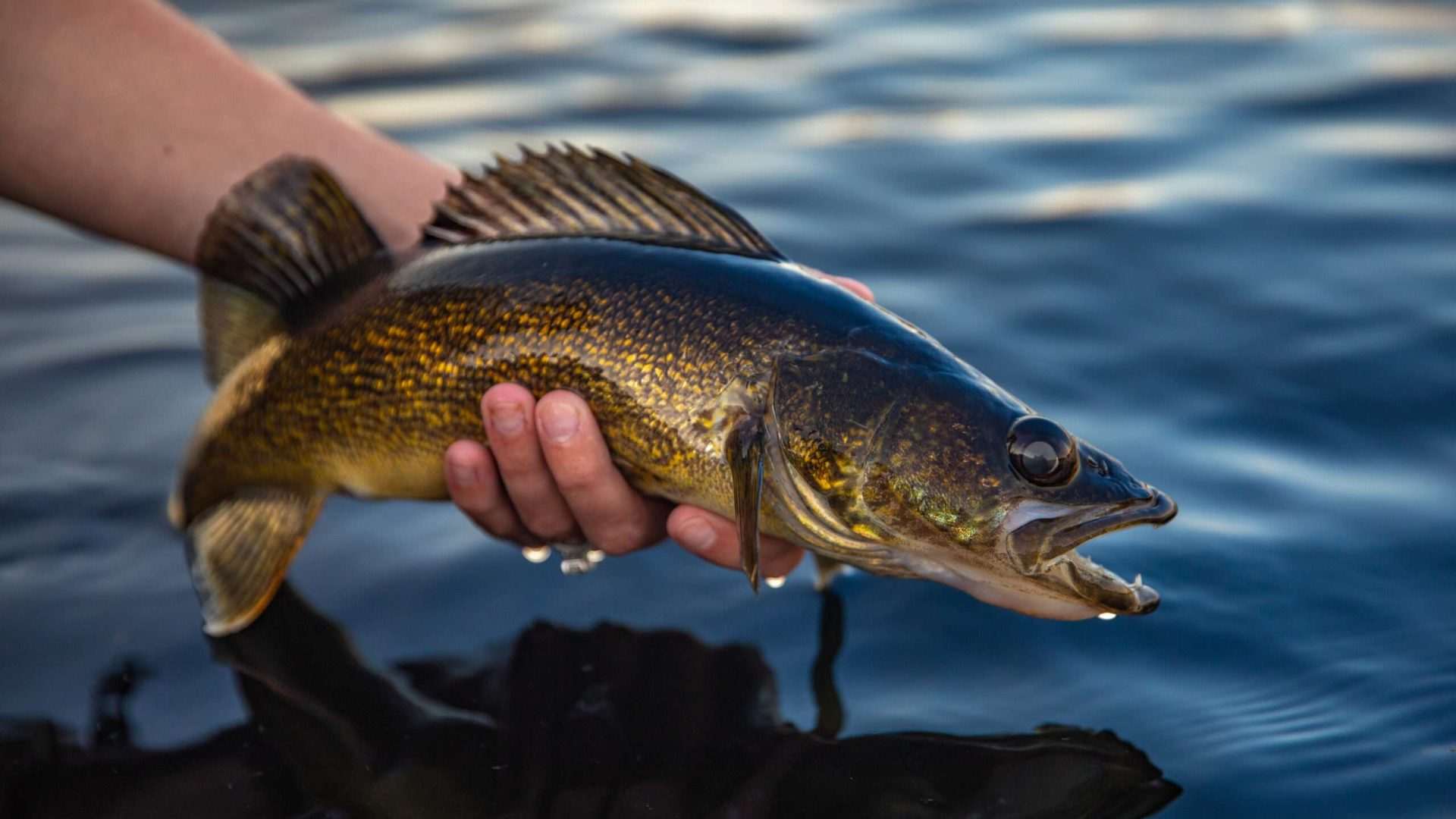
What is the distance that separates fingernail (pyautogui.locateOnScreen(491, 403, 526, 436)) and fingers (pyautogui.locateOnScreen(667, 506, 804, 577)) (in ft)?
1.30

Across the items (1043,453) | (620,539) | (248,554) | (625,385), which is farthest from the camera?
(248,554)

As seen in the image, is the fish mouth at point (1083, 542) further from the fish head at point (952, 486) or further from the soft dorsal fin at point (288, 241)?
the soft dorsal fin at point (288, 241)

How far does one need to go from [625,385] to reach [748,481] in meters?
0.38

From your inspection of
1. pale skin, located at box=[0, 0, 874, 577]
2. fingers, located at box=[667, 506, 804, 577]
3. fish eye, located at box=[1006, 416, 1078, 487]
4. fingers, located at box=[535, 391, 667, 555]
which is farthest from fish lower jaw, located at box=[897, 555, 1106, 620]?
pale skin, located at box=[0, 0, 874, 577]

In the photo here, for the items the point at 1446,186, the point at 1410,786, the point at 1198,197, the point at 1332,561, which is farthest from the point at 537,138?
the point at 1410,786

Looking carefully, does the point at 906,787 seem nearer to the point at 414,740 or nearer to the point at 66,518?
the point at 414,740

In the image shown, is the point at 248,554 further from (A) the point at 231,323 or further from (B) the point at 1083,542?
(B) the point at 1083,542

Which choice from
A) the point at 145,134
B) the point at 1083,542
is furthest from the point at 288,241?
the point at 1083,542

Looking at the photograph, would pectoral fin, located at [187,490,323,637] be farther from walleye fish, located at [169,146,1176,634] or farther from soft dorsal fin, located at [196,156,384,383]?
soft dorsal fin, located at [196,156,384,383]

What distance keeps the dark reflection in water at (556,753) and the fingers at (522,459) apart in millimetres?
342

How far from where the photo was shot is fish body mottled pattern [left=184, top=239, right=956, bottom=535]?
3.11m

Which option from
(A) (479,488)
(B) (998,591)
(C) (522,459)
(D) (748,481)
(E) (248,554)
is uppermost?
(B) (998,591)

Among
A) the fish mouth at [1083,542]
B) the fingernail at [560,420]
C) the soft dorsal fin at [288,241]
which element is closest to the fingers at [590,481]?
the fingernail at [560,420]

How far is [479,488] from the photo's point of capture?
348 cm
